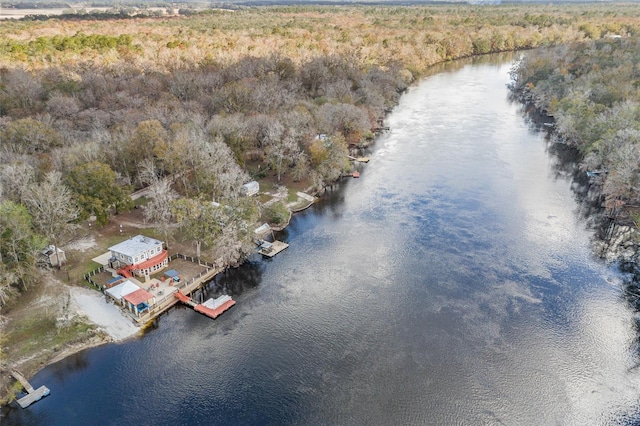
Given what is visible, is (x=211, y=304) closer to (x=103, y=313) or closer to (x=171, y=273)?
(x=171, y=273)

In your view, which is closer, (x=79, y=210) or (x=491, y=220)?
(x=79, y=210)

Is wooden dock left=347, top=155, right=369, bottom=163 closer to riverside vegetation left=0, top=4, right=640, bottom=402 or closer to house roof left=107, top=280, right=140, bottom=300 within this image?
riverside vegetation left=0, top=4, right=640, bottom=402

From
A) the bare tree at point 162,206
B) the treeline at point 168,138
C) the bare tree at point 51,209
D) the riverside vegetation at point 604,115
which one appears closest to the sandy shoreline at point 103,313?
the treeline at point 168,138

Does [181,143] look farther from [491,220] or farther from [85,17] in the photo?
[85,17]

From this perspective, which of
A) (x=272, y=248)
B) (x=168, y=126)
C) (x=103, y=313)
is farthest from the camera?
(x=168, y=126)

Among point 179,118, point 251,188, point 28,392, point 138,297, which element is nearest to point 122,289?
point 138,297

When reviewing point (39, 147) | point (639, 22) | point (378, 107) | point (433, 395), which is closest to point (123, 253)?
point (39, 147)

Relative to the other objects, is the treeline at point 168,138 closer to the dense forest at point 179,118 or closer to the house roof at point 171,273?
the dense forest at point 179,118
